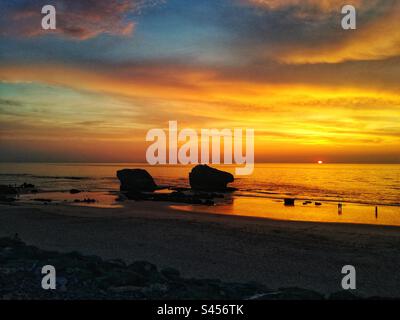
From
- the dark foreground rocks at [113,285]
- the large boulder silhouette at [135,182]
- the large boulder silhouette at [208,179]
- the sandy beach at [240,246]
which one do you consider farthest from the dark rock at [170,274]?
the large boulder silhouette at [208,179]

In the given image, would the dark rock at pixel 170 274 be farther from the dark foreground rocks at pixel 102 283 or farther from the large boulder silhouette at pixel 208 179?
the large boulder silhouette at pixel 208 179

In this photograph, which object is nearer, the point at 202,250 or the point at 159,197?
the point at 202,250

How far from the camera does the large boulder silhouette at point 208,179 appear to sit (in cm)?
7275

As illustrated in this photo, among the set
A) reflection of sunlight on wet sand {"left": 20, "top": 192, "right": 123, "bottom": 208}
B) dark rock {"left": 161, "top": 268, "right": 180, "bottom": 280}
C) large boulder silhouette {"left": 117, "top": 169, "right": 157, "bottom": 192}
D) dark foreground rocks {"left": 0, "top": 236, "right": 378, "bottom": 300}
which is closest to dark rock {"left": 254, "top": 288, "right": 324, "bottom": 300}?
dark foreground rocks {"left": 0, "top": 236, "right": 378, "bottom": 300}

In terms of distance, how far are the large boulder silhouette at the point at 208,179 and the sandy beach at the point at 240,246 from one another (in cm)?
4347

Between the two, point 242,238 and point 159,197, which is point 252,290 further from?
point 159,197

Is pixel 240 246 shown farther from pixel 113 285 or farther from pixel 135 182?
pixel 135 182

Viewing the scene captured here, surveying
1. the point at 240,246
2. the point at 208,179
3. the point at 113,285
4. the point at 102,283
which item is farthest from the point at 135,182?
the point at 113,285

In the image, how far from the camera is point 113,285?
10.6 metres

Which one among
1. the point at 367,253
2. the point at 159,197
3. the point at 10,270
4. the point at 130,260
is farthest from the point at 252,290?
the point at 159,197

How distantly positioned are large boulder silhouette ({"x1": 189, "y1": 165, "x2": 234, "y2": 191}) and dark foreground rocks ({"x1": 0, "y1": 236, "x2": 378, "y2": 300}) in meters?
59.5

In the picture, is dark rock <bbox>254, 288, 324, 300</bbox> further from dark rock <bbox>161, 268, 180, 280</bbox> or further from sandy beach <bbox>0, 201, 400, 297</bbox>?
dark rock <bbox>161, 268, 180, 280</bbox>

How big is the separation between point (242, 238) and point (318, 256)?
512cm

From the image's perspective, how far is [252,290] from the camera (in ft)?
37.0
